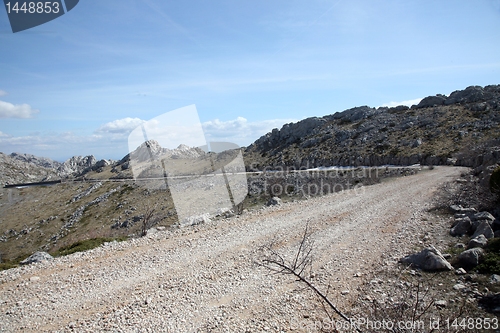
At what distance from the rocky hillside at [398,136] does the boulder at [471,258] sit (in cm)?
1622

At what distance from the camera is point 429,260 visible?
7461 millimetres

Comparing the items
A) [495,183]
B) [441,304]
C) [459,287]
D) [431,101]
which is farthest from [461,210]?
[431,101]

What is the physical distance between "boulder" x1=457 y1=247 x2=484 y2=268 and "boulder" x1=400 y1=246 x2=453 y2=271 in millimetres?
329

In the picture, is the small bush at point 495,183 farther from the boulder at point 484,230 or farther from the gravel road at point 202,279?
the gravel road at point 202,279

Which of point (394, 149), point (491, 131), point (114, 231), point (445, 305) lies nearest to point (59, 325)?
point (445, 305)

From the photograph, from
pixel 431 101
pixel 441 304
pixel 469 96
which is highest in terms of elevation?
pixel 431 101

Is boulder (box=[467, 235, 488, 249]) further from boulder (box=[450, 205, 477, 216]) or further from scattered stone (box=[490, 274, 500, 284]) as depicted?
boulder (box=[450, 205, 477, 216])

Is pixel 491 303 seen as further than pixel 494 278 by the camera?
No

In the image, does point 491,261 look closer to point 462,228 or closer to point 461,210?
point 462,228

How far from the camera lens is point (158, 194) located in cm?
4278

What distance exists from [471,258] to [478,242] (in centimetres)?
106

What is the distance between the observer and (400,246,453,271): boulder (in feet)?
24.0

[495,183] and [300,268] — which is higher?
[495,183]

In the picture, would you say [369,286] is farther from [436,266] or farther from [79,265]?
[79,265]
